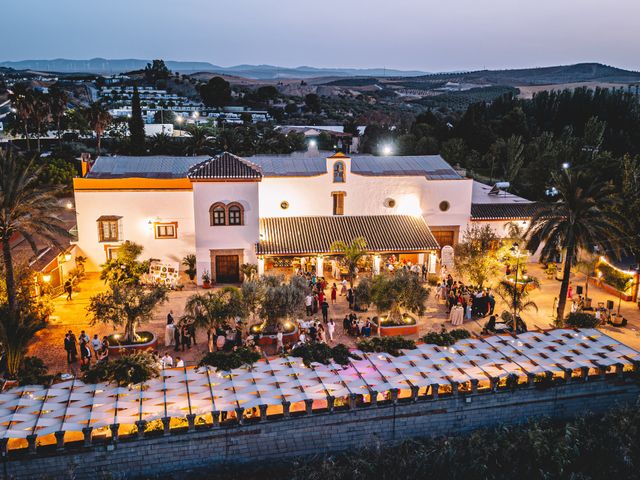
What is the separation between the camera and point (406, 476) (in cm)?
1617

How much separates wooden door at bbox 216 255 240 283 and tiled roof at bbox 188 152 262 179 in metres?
4.21

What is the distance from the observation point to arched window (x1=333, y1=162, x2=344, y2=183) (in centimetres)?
3074

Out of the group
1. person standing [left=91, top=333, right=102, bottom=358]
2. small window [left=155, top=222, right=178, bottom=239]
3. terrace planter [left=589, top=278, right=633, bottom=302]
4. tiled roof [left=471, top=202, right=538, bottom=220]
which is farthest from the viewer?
tiled roof [left=471, top=202, right=538, bottom=220]

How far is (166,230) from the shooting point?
30.0m

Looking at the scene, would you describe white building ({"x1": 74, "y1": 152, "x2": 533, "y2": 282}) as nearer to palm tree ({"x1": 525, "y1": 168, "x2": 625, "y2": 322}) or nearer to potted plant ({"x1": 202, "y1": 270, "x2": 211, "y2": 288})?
potted plant ({"x1": 202, "y1": 270, "x2": 211, "y2": 288})

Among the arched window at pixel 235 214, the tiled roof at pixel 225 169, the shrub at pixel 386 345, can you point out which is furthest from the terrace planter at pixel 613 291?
the arched window at pixel 235 214

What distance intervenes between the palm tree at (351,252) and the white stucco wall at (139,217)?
8.01 m

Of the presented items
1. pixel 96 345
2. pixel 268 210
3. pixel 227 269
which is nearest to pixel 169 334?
pixel 96 345

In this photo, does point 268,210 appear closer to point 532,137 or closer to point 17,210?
point 17,210

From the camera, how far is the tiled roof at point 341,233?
2904 centimetres

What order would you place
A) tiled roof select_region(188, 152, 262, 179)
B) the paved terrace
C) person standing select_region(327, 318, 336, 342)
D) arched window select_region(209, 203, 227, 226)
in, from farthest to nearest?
1. arched window select_region(209, 203, 227, 226)
2. tiled roof select_region(188, 152, 262, 179)
3. person standing select_region(327, 318, 336, 342)
4. the paved terrace

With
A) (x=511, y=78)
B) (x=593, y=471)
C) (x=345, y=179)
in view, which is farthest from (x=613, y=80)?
(x=593, y=471)

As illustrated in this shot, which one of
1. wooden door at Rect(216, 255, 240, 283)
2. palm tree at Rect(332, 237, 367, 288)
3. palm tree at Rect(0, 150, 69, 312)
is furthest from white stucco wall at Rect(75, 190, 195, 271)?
palm tree at Rect(332, 237, 367, 288)

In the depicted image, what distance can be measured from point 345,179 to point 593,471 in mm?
18607
